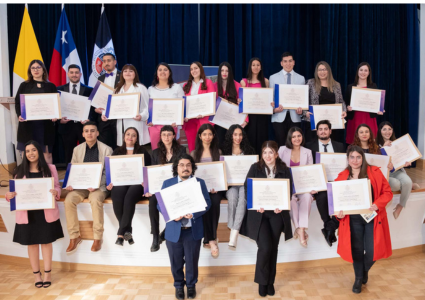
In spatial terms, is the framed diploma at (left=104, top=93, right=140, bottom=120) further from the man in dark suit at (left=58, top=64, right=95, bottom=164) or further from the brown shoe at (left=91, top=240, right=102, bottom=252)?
the brown shoe at (left=91, top=240, right=102, bottom=252)

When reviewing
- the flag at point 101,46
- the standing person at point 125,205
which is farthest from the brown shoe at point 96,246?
the flag at point 101,46

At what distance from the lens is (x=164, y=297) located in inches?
142

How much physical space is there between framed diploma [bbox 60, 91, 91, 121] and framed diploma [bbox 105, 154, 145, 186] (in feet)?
3.29

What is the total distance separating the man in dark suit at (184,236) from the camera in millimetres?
3404

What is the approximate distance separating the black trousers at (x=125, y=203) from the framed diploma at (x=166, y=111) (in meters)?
0.93

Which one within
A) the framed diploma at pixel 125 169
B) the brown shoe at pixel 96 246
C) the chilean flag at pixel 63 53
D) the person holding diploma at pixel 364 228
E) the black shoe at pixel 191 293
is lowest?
the black shoe at pixel 191 293

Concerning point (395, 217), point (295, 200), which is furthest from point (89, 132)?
point (395, 217)

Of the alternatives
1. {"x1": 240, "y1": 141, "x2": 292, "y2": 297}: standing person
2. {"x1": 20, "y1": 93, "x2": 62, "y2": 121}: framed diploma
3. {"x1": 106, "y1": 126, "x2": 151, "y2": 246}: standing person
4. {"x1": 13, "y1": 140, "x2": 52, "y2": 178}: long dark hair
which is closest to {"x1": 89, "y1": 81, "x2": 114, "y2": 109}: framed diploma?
{"x1": 20, "y1": 93, "x2": 62, "y2": 121}: framed diploma

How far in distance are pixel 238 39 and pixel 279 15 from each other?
0.90 m

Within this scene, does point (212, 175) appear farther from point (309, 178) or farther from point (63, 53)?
point (63, 53)

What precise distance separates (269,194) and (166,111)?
1.75 m

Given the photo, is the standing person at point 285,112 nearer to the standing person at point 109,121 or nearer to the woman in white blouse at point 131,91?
the woman in white blouse at point 131,91

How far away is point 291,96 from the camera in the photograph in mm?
4750

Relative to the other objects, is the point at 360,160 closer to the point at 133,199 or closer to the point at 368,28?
the point at 133,199
